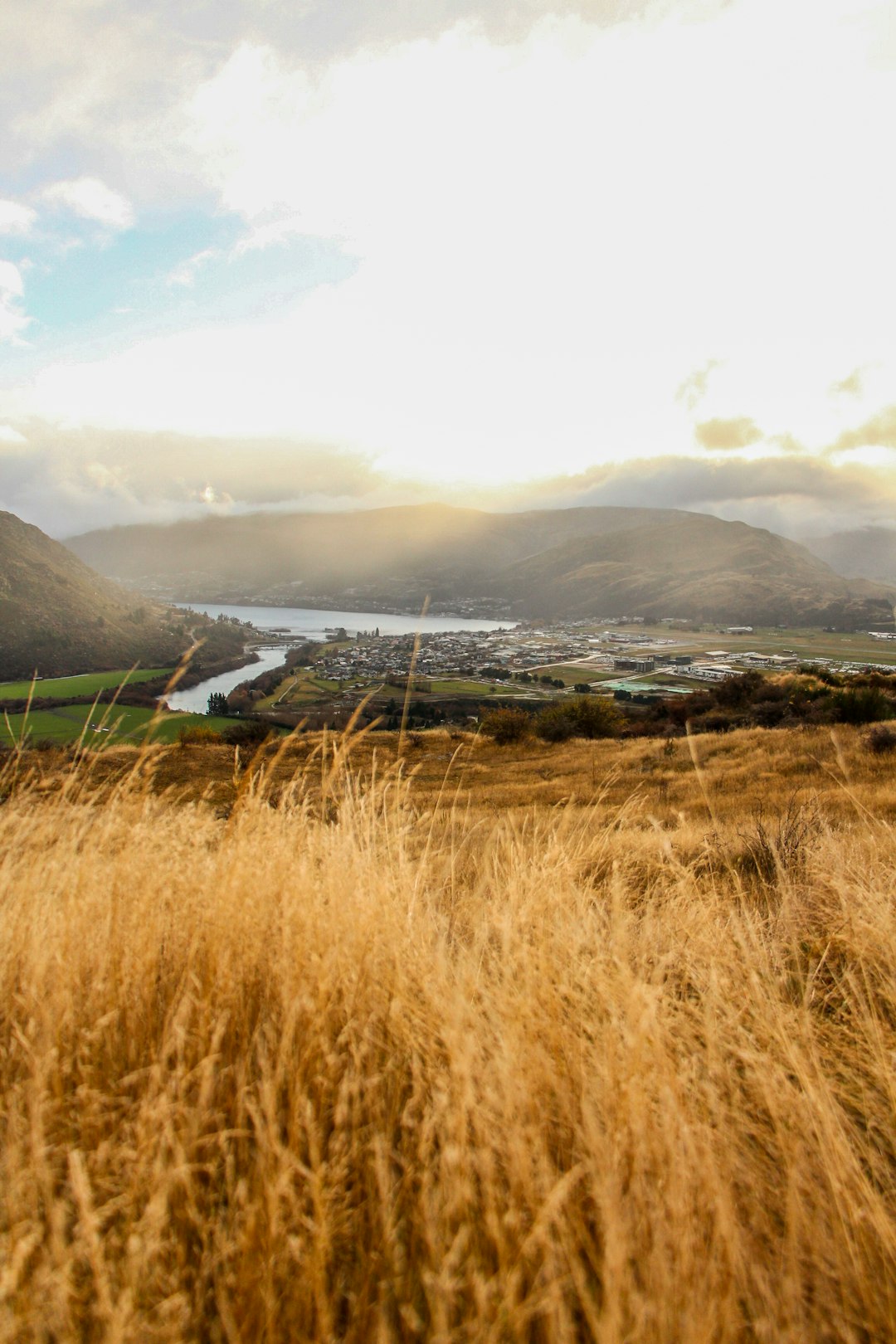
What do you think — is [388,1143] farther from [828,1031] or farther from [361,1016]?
[828,1031]

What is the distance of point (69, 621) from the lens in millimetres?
83750

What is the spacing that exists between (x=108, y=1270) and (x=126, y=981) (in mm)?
1004

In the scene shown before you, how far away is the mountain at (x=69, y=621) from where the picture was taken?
69938mm

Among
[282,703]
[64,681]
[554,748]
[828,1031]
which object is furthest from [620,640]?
[828,1031]

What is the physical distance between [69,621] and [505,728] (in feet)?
263

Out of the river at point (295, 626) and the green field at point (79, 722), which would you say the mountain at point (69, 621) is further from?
the green field at point (79, 722)

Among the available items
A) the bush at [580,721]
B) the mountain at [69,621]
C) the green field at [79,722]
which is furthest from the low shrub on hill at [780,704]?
the mountain at [69,621]

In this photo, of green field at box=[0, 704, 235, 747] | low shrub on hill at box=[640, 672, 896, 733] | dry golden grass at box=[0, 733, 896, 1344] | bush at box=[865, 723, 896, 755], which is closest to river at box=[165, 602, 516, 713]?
green field at box=[0, 704, 235, 747]

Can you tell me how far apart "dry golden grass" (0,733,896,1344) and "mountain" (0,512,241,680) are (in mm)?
59236

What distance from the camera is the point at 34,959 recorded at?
2.04 metres

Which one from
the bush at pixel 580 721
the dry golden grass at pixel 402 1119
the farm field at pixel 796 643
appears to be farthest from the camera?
the farm field at pixel 796 643

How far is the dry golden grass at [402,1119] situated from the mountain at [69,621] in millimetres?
59236

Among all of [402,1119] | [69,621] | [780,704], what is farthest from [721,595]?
[402,1119]

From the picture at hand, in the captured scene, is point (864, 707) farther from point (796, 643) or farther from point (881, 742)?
point (796, 643)
